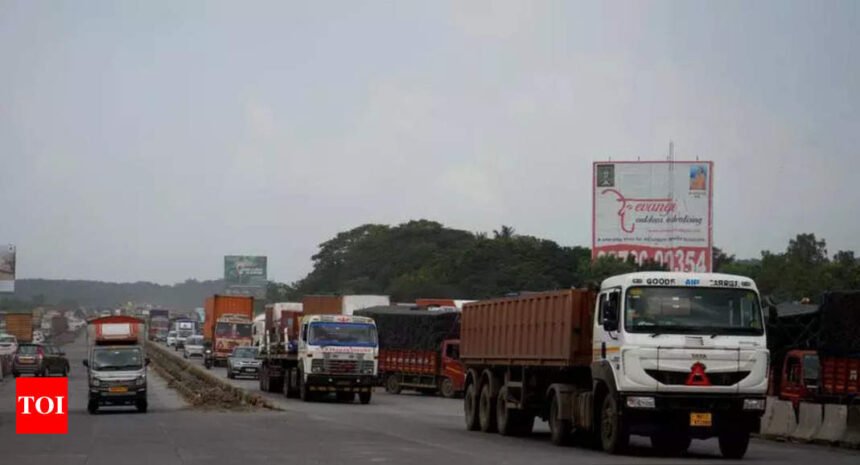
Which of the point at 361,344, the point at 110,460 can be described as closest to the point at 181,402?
the point at 361,344

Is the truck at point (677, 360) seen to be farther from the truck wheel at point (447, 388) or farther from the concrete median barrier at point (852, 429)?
the truck wheel at point (447, 388)

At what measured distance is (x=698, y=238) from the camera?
4809 centimetres

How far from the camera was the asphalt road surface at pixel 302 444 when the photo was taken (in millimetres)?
21578

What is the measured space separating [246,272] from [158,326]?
166 ft

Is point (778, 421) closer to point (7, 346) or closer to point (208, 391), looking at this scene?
point (208, 391)

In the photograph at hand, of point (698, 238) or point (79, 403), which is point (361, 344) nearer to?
point (79, 403)

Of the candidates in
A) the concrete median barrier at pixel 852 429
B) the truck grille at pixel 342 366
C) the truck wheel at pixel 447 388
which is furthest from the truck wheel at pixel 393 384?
the concrete median barrier at pixel 852 429

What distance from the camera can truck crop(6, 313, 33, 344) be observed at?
101812 mm

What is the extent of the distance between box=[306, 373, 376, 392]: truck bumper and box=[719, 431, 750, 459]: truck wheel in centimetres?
2207

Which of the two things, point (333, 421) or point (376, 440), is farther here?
point (333, 421)

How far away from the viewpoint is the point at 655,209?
48312 millimetres

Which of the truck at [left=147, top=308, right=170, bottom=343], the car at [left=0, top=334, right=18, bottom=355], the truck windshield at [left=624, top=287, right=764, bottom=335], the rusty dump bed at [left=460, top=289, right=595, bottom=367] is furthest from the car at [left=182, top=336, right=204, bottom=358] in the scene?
the truck windshield at [left=624, top=287, right=764, bottom=335]

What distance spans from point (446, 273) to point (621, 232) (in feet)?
227

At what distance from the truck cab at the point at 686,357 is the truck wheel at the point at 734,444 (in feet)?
0.07
